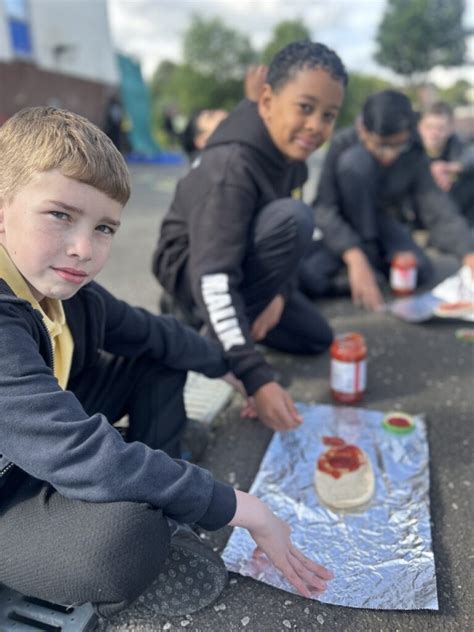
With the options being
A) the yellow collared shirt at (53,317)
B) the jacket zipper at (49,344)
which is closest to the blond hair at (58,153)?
the yellow collared shirt at (53,317)

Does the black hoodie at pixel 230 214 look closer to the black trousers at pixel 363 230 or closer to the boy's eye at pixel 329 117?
the boy's eye at pixel 329 117

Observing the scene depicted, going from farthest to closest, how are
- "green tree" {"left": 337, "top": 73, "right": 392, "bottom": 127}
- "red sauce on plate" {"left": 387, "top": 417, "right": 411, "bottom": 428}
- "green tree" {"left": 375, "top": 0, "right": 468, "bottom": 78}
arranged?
"green tree" {"left": 375, "top": 0, "right": 468, "bottom": 78} → "green tree" {"left": 337, "top": 73, "right": 392, "bottom": 127} → "red sauce on plate" {"left": 387, "top": 417, "right": 411, "bottom": 428}

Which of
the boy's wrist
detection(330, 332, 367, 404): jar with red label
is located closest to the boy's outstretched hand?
the boy's wrist

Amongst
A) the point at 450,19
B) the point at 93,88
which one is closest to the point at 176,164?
the point at 93,88

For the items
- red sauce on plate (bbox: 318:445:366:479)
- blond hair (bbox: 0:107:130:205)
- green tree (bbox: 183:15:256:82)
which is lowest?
green tree (bbox: 183:15:256:82)

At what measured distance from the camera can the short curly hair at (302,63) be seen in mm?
2010

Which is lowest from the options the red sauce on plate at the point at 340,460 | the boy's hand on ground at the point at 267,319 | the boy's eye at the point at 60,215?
the red sauce on plate at the point at 340,460

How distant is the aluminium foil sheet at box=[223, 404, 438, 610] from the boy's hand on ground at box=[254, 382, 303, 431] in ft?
0.35

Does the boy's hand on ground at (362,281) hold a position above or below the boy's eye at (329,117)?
below

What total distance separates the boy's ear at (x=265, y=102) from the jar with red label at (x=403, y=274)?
5.05ft

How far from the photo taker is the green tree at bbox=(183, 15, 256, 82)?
45.8 metres

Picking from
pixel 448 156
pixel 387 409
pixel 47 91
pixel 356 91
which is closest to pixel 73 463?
pixel 387 409

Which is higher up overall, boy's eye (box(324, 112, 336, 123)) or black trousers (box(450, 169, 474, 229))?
boy's eye (box(324, 112, 336, 123))

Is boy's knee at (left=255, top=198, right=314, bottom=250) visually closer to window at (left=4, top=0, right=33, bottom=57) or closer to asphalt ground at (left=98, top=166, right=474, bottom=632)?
asphalt ground at (left=98, top=166, right=474, bottom=632)
